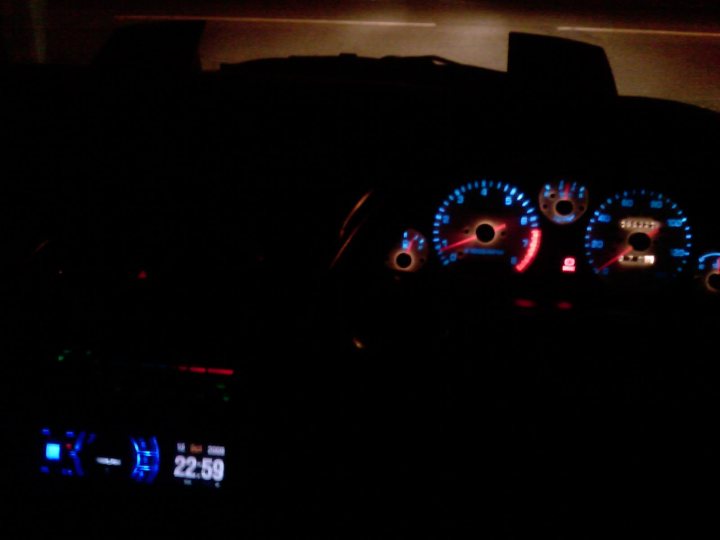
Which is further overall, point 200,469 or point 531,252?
point 531,252

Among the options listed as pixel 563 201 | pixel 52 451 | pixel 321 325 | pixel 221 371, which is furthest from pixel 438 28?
pixel 52 451

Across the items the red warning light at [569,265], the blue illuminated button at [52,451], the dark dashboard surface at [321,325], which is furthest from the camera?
the red warning light at [569,265]

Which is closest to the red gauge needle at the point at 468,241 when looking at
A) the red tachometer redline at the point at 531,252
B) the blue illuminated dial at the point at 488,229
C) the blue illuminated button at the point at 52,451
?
the blue illuminated dial at the point at 488,229

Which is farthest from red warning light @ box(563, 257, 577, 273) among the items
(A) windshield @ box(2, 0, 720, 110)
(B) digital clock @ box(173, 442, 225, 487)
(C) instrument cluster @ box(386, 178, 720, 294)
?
(A) windshield @ box(2, 0, 720, 110)

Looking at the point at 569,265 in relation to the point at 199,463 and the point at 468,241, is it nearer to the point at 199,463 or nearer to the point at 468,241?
the point at 468,241

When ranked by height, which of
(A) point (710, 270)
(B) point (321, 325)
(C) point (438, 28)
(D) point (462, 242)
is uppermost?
(C) point (438, 28)

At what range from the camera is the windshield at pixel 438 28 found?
4.03 meters

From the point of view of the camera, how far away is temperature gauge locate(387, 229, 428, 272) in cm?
275

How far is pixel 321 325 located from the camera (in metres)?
2.59

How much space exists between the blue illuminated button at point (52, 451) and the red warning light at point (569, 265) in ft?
6.56

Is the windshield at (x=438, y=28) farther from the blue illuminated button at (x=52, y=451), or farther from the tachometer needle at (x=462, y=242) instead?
the blue illuminated button at (x=52, y=451)

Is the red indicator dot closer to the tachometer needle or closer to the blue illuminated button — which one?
the blue illuminated button

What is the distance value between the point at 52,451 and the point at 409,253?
150 centimetres

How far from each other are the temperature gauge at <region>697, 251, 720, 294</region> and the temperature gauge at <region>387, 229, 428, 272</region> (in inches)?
40.8
